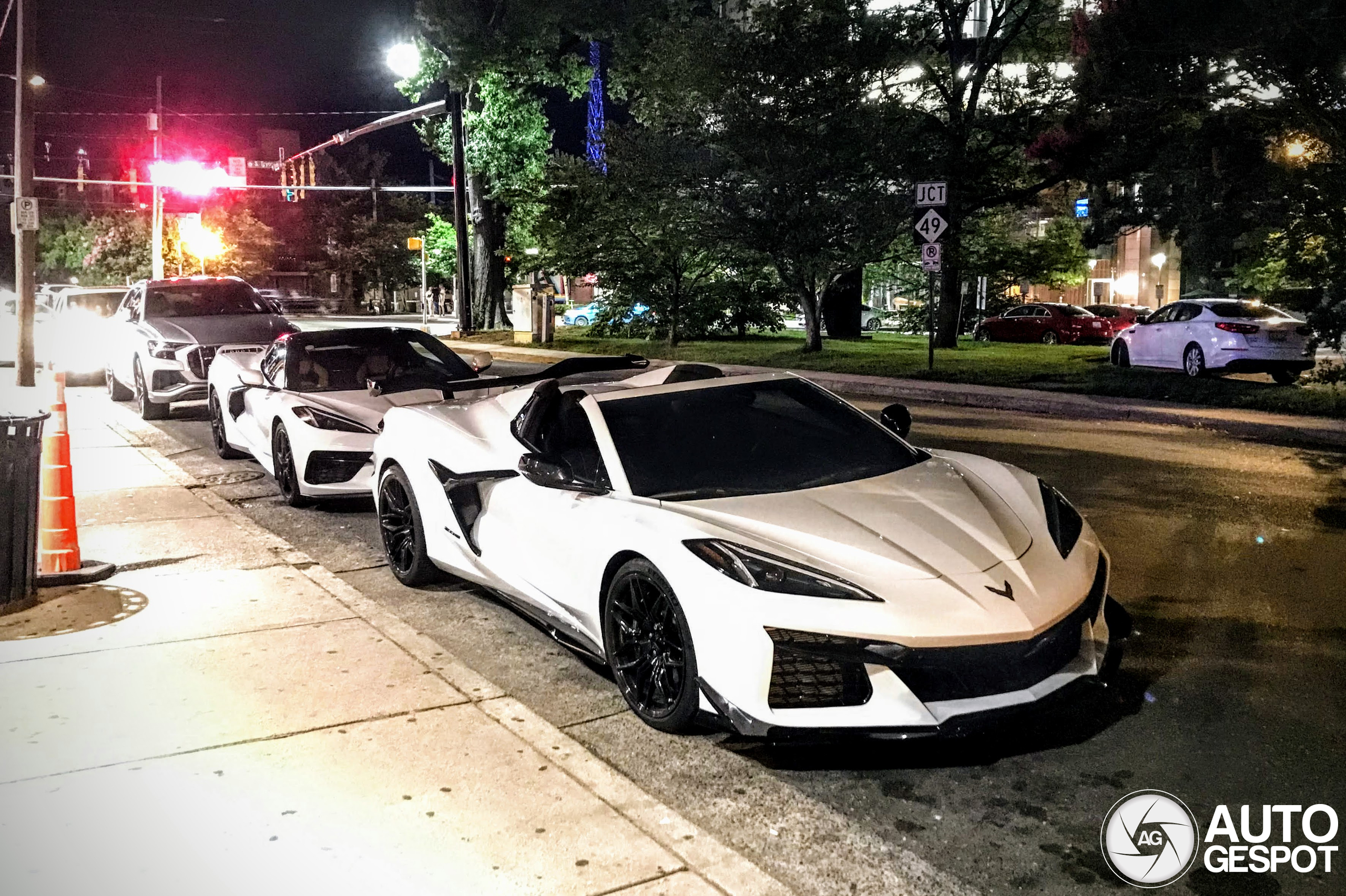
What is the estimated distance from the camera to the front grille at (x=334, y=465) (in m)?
9.38

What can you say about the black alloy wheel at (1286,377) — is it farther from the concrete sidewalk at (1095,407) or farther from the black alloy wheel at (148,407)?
the black alloy wheel at (148,407)

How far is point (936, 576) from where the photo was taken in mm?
4434

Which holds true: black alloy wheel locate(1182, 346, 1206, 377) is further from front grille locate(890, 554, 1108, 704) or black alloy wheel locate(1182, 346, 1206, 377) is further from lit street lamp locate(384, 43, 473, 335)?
lit street lamp locate(384, 43, 473, 335)

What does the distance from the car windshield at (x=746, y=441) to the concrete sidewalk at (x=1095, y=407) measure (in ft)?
16.8

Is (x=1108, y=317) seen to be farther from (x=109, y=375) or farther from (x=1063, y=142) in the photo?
(x=109, y=375)

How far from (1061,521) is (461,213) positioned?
116ft

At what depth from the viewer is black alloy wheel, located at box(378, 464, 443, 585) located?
7039 millimetres

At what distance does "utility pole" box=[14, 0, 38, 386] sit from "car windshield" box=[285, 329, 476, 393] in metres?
10.0

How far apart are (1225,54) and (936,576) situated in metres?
15.6

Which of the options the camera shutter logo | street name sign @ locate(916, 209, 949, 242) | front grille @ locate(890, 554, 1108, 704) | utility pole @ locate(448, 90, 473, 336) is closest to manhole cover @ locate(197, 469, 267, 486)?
front grille @ locate(890, 554, 1108, 704)

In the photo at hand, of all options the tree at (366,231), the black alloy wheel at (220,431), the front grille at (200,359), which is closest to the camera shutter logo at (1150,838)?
the black alloy wheel at (220,431)

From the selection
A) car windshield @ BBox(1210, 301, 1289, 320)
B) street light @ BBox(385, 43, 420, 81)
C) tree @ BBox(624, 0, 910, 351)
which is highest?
street light @ BBox(385, 43, 420, 81)

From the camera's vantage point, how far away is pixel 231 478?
1150cm

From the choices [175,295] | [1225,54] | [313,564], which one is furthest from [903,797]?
[1225,54]
